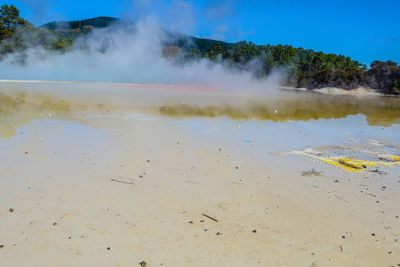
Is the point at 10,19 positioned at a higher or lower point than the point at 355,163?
higher

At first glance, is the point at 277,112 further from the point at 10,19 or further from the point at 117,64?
the point at 10,19

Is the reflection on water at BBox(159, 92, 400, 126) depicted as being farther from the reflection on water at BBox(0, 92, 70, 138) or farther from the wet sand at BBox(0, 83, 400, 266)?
the wet sand at BBox(0, 83, 400, 266)

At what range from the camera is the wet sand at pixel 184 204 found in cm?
309

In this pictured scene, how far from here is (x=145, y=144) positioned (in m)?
6.95

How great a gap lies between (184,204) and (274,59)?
218 feet

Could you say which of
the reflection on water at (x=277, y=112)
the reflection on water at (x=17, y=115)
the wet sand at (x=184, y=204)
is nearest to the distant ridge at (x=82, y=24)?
the reflection on water at (x=277, y=112)

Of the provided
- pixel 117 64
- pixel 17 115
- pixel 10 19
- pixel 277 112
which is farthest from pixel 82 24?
pixel 17 115

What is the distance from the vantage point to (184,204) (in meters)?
4.07

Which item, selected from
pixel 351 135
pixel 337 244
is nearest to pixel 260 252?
pixel 337 244

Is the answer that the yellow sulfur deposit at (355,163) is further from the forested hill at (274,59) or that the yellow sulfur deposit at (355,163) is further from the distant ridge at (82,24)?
the distant ridge at (82,24)

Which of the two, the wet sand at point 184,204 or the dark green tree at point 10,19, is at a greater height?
the dark green tree at point 10,19

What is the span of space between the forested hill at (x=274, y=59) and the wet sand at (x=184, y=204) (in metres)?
44.0

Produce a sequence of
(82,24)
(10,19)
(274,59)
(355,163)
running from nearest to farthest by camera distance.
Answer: (355,163) < (10,19) < (274,59) < (82,24)

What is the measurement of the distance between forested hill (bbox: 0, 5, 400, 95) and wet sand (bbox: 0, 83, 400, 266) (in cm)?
4404
